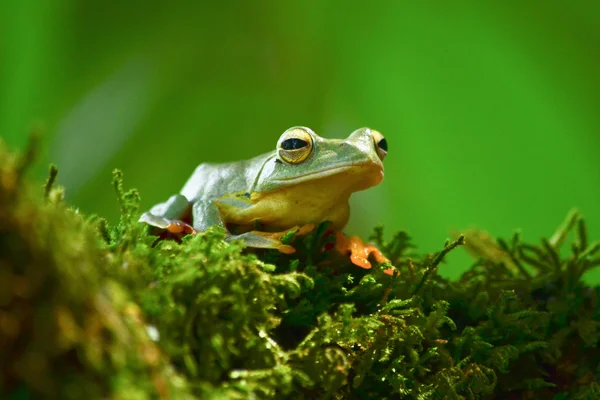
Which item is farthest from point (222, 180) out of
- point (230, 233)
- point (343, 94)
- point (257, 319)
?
point (343, 94)

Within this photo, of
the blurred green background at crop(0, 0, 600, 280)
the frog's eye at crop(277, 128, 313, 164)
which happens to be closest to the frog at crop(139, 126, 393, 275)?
the frog's eye at crop(277, 128, 313, 164)

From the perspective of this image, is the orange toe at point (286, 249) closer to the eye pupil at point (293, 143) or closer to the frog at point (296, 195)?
the frog at point (296, 195)

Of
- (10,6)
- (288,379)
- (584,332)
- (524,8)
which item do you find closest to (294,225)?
(288,379)

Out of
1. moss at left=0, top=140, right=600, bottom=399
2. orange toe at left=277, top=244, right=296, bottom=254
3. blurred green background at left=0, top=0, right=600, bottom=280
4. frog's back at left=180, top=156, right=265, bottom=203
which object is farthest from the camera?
blurred green background at left=0, top=0, right=600, bottom=280

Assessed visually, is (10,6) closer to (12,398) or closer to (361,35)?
(361,35)

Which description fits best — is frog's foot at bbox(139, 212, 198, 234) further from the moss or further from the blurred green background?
the blurred green background

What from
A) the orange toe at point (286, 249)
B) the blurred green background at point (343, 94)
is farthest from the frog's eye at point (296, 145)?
the blurred green background at point (343, 94)
